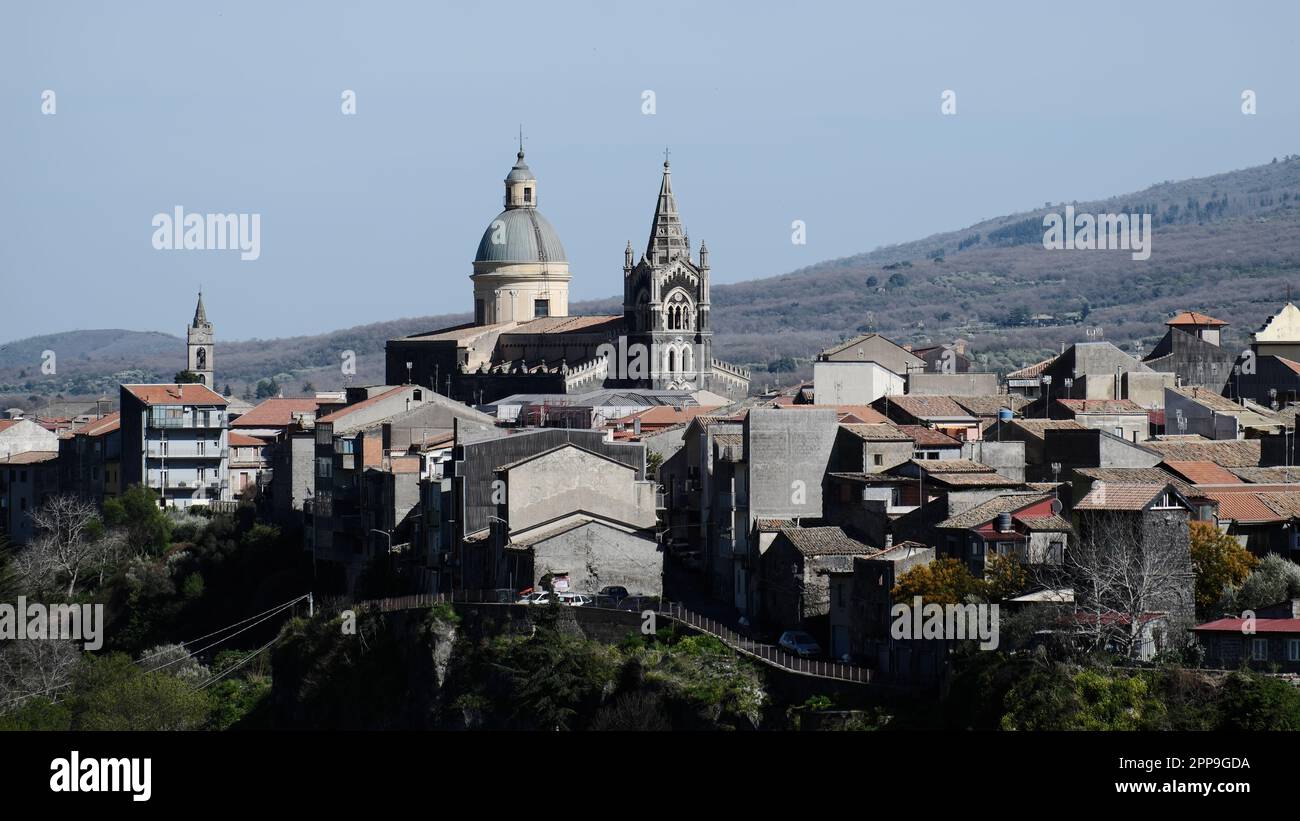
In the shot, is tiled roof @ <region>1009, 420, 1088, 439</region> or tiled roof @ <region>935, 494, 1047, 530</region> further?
tiled roof @ <region>1009, 420, 1088, 439</region>

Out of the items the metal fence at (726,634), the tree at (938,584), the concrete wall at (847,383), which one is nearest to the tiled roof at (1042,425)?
the metal fence at (726,634)

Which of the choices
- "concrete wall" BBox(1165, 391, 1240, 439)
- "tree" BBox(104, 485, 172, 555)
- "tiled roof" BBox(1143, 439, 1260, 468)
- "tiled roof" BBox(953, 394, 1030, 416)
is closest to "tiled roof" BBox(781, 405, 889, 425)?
"tiled roof" BBox(953, 394, 1030, 416)

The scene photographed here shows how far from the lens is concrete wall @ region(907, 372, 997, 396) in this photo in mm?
80750

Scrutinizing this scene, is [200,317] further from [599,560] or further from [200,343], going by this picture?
[599,560]

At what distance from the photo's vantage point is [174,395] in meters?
93.4

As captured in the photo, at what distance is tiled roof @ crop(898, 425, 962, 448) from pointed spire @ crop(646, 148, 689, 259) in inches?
2086

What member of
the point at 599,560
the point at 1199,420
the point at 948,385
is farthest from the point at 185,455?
the point at 1199,420

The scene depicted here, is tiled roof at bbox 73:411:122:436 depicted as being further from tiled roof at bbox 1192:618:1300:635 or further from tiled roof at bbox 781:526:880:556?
tiled roof at bbox 1192:618:1300:635
